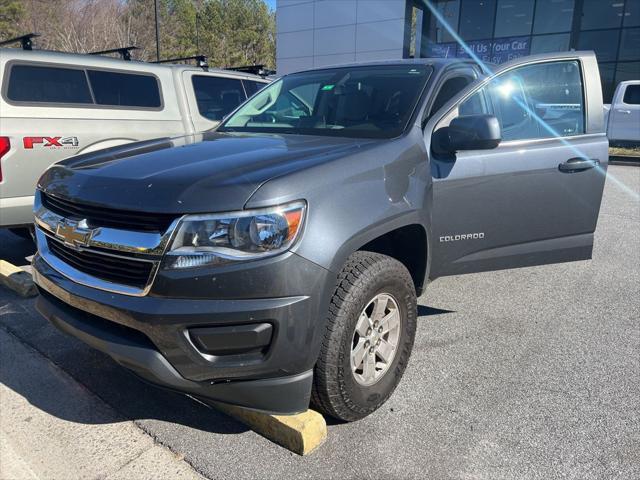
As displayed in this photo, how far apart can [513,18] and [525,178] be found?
21733mm

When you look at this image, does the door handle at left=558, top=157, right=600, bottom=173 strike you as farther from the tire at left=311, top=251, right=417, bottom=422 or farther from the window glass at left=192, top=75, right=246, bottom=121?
the window glass at left=192, top=75, right=246, bottom=121

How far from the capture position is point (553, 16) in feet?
69.1

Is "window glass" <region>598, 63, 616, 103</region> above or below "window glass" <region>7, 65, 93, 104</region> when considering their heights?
above

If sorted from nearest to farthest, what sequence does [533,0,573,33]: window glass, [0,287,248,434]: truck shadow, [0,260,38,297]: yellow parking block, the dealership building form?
[0,287,248,434]: truck shadow, [0,260,38,297]: yellow parking block, the dealership building, [533,0,573,33]: window glass

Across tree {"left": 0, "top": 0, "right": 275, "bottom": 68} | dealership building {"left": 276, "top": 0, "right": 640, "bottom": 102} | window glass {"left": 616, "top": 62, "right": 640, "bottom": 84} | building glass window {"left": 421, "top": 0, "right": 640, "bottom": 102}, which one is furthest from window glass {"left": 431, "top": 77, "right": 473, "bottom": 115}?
tree {"left": 0, "top": 0, "right": 275, "bottom": 68}

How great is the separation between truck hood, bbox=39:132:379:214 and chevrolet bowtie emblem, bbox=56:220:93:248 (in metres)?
0.12

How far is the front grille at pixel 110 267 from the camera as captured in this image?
2072 millimetres

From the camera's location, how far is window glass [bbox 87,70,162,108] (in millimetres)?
5398

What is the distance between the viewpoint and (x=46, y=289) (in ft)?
8.30

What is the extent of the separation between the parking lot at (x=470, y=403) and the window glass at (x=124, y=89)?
2.37m

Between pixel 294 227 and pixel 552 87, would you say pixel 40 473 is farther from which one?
pixel 552 87

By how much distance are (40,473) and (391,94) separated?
2.79 metres

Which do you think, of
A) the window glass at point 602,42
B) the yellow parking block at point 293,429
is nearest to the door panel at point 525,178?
the yellow parking block at point 293,429

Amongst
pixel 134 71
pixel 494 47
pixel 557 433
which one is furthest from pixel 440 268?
pixel 494 47
